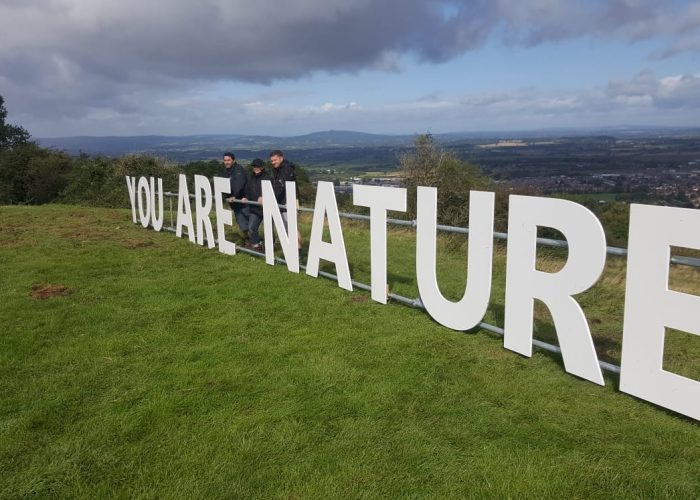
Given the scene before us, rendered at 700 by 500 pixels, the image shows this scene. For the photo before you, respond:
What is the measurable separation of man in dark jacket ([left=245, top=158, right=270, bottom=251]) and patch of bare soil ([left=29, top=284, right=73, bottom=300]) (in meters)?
3.44

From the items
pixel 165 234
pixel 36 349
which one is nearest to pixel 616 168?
pixel 165 234

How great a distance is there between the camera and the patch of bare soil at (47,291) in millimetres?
6839

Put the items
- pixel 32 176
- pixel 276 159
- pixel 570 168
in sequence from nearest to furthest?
1. pixel 276 159
2. pixel 32 176
3. pixel 570 168

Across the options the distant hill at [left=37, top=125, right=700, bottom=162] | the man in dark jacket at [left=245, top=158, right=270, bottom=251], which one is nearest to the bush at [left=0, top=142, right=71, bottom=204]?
the distant hill at [left=37, top=125, right=700, bottom=162]

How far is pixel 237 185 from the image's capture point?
395 inches

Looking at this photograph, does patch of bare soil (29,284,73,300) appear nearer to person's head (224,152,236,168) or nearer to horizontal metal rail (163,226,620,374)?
horizontal metal rail (163,226,620,374)

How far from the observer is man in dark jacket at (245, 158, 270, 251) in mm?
9789

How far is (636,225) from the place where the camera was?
390cm

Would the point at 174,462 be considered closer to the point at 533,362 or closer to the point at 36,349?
the point at 36,349

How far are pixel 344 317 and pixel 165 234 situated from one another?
7.30 metres

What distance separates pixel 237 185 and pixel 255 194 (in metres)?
0.45

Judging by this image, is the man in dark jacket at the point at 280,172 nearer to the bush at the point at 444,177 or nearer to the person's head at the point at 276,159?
the person's head at the point at 276,159

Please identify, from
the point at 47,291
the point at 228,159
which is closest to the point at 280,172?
the point at 228,159

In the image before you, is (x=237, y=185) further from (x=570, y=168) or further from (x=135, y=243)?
(x=570, y=168)
